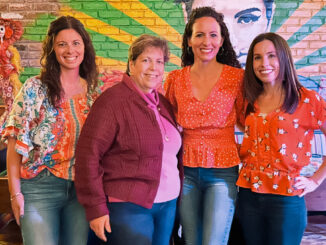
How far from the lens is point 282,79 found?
1622 mm

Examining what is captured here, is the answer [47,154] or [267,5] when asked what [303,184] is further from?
[267,5]

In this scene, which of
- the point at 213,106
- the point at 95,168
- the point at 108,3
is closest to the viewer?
the point at 95,168

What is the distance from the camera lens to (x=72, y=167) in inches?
58.4

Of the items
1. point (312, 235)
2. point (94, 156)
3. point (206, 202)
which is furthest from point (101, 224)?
point (312, 235)

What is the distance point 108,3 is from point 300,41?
2.22 metres

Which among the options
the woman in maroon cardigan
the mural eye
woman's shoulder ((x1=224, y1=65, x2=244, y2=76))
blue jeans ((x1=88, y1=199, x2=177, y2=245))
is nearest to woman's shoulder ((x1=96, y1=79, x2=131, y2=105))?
the woman in maroon cardigan

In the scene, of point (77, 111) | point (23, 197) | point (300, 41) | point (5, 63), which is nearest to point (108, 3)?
point (5, 63)

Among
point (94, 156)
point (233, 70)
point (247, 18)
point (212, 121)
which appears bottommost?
point (94, 156)

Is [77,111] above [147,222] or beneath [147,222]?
above

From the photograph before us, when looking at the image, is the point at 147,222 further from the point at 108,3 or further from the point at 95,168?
the point at 108,3

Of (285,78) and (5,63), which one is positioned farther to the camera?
(5,63)

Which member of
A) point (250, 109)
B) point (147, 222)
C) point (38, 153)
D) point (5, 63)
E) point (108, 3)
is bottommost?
point (147, 222)

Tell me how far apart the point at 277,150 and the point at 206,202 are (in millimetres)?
402

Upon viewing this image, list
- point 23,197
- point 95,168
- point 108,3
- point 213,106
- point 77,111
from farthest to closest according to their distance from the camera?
point 108,3 < point 213,106 < point 77,111 < point 23,197 < point 95,168
